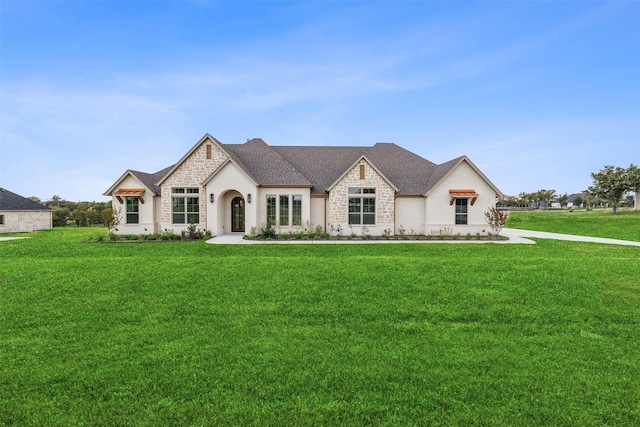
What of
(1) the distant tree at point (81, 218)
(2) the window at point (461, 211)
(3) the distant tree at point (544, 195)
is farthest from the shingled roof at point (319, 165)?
(3) the distant tree at point (544, 195)

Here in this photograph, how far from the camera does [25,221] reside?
35.3 metres

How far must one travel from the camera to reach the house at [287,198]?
69.0 ft

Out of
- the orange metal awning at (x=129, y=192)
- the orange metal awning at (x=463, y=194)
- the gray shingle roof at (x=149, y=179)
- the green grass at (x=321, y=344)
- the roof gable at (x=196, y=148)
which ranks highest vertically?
the roof gable at (x=196, y=148)

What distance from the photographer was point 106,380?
4621 millimetres

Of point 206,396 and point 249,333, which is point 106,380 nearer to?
point 206,396

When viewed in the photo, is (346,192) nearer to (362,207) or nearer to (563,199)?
(362,207)

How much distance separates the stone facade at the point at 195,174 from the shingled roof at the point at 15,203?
86.8 ft

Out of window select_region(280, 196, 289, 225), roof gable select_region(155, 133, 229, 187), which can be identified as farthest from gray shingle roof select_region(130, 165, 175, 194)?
window select_region(280, 196, 289, 225)

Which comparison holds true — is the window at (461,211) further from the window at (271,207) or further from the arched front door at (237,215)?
the arched front door at (237,215)

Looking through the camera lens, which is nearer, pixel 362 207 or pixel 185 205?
pixel 185 205

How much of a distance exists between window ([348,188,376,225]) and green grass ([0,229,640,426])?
1079 cm

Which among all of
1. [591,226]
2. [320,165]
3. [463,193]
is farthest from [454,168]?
[591,226]

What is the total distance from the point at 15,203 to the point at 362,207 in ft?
131

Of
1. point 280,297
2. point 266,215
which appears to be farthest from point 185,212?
point 280,297
